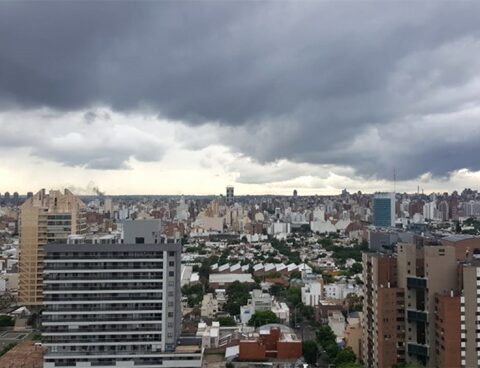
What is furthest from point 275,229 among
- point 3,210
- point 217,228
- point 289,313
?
point 289,313

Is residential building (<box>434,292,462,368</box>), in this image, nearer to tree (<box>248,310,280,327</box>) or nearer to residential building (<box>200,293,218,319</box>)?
tree (<box>248,310,280,327</box>)

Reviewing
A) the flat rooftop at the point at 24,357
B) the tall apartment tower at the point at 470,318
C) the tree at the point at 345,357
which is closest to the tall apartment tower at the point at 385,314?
the tree at the point at 345,357

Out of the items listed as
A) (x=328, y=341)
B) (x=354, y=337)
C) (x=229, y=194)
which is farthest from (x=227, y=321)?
(x=229, y=194)

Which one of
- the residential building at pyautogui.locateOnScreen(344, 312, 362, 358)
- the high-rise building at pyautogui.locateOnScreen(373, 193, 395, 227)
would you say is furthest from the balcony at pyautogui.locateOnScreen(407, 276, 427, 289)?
the high-rise building at pyautogui.locateOnScreen(373, 193, 395, 227)

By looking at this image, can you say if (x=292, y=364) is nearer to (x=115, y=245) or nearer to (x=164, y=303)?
(x=164, y=303)

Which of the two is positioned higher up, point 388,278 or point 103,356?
point 388,278
